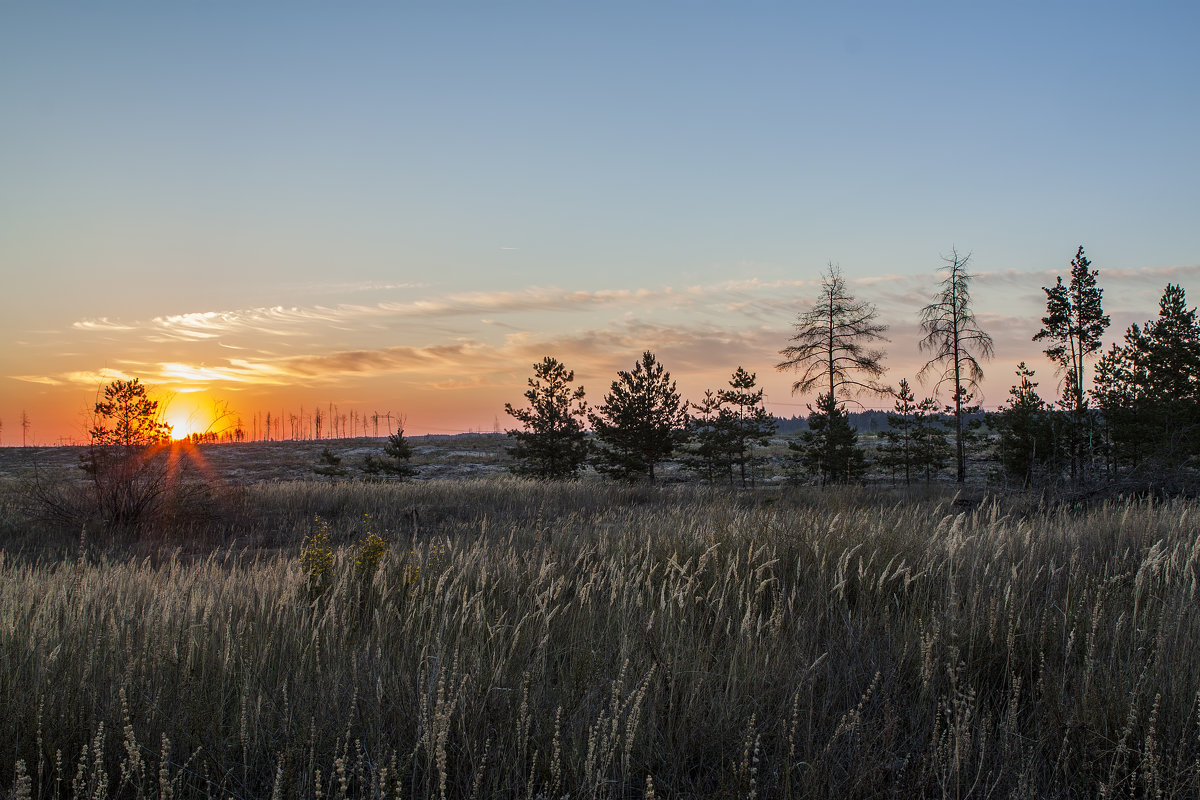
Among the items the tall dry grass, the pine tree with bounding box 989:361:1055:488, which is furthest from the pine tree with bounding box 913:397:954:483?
the tall dry grass

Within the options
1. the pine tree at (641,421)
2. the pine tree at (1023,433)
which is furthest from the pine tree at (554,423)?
the pine tree at (1023,433)

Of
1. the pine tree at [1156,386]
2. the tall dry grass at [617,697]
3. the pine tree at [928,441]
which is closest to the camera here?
the tall dry grass at [617,697]

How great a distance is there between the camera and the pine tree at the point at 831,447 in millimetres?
27078

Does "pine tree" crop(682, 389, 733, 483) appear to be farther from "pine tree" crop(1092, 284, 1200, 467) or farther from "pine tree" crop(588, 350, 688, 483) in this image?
"pine tree" crop(1092, 284, 1200, 467)

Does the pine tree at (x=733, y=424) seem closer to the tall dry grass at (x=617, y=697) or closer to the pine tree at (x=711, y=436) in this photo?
the pine tree at (x=711, y=436)

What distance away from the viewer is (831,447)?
27.2 metres

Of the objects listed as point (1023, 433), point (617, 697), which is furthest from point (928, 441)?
point (617, 697)

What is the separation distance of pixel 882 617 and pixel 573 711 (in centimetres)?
219

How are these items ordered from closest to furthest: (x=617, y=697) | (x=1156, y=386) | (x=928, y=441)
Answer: (x=617, y=697)
(x=1156, y=386)
(x=928, y=441)

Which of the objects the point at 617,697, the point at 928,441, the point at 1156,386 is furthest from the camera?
the point at 928,441

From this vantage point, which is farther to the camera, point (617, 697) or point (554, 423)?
point (554, 423)

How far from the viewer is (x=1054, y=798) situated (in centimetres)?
244

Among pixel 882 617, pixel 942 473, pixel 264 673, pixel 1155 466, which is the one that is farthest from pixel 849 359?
pixel 264 673

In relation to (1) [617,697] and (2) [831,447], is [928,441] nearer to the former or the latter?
(2) [831,447]
